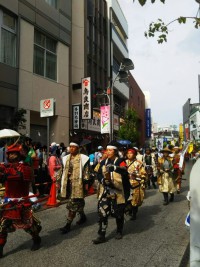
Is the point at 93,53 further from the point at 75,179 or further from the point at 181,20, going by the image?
the point at 181,20

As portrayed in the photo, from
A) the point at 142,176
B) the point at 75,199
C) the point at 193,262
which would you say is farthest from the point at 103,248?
the point at 193,262

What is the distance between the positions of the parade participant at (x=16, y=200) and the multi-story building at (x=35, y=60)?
10257 millimetres

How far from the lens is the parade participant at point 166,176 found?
32.1 feet

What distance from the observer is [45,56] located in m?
18.9

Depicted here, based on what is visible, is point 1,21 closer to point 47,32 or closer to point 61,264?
point 47,32

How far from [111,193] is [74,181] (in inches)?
38.1

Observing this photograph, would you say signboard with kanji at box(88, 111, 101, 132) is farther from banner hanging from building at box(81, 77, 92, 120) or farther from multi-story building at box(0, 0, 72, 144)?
multi-story building at box(0, 0, 72, 144)

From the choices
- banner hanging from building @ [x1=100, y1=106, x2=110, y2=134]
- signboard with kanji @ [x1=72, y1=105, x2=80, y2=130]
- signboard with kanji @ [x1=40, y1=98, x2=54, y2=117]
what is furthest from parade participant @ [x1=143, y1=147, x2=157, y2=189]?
signboard with kanji @ [x1=72, y1=105, x2=80, y2=130]

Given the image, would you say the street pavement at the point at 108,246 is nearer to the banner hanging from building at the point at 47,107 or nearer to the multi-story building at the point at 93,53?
the banner hanging from building at the point at 47,107

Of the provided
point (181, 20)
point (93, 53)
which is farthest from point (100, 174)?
point (93, 53)

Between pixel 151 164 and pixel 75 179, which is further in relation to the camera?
pixel 151 164

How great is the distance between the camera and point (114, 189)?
595 cm

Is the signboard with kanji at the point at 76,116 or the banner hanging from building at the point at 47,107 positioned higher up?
the signboard with kanji at the point at 76,116

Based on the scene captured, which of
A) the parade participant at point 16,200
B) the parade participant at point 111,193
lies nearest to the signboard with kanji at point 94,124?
the parade participant at point 111,193
